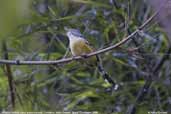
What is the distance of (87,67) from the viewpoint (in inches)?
99.5

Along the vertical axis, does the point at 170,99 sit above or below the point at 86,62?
below

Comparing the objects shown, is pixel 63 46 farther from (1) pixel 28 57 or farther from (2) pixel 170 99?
(2) pixel 170 99

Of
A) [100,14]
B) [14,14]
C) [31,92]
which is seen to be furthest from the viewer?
[100,14]

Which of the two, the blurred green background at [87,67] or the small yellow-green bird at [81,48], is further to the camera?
the blurred green background at [87,67]

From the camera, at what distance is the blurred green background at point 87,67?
2.28 metres

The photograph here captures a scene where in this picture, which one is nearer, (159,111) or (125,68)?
(159,111)

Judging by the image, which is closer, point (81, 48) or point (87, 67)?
point (81, 48)

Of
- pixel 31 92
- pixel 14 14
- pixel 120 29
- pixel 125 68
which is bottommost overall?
pixel 14 14

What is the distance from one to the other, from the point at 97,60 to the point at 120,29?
43cm

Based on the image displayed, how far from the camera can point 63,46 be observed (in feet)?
8.39

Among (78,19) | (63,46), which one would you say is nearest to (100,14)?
(78,19)

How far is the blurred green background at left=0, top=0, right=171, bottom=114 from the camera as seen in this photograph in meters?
2.28

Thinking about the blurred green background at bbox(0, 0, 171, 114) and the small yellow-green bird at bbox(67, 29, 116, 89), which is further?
the blurred green background at bbox(0, 0, 171, 114)

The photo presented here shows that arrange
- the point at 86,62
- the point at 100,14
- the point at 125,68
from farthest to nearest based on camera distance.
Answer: the point at 125,68, the point at 100,14, the point at 86,62
